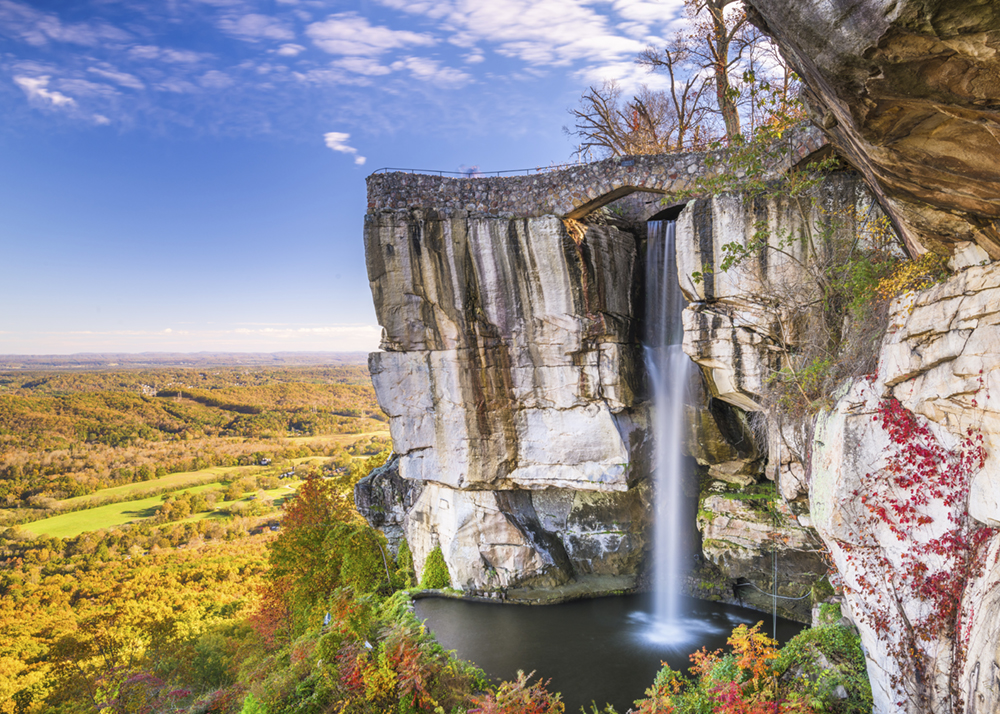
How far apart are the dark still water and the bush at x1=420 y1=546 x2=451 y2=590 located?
22.0 inches

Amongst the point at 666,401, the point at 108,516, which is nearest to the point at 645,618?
the point at 666,401

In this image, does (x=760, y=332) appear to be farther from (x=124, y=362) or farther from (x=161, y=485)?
(x=124, y=362)

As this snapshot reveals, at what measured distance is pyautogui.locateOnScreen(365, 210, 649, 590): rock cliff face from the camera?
45.6 ft

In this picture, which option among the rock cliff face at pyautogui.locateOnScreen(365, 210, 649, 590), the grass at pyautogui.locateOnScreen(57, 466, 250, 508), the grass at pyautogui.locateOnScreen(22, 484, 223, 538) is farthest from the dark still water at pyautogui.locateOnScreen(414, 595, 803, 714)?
the grass at pyautogui.locateOnScreen(57, 466, 250, 508)

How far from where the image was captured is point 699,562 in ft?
48.1

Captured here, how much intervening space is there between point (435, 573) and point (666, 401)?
9.03 metres

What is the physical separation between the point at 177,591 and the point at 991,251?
33849 mm

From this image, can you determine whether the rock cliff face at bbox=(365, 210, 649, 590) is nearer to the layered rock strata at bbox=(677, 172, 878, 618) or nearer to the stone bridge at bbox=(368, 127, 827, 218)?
the stone bridge at bbox=(368, 127, 827, 218)

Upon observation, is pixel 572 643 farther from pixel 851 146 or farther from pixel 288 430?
A: pixel 288 430

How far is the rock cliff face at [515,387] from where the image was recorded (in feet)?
45.6

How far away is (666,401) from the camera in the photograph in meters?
14.6

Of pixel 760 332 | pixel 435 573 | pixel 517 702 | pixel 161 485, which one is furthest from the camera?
pixel 161 485

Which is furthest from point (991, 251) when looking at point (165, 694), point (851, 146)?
point (165, 694)

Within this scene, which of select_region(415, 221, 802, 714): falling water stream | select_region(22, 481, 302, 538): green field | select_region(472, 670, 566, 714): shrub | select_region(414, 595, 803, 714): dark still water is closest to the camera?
select_region(472, 670, 566, 714): shrub
